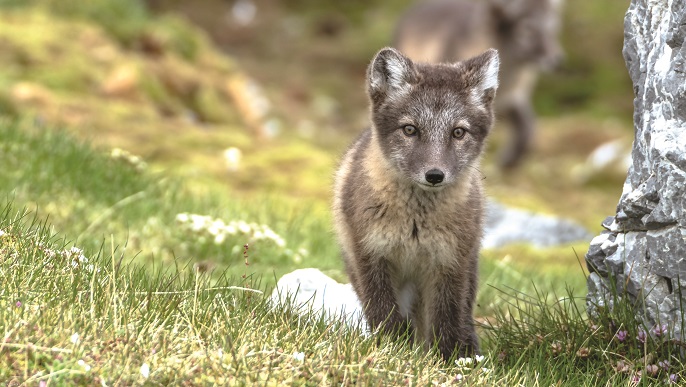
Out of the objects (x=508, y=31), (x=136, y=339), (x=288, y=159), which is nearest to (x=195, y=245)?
(x=136, y=339)

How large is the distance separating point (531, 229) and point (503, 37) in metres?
5.59

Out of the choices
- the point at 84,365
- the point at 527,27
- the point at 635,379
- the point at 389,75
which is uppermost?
the point at 527,27

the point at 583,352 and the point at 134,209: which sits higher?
the point at 134,209

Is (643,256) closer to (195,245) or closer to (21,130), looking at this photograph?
(195,245)

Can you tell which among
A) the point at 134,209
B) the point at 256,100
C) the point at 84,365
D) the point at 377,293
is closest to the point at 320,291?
the point at 377,293

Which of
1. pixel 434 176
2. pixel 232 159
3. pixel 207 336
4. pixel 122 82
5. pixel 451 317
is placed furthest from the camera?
pixel 122 82

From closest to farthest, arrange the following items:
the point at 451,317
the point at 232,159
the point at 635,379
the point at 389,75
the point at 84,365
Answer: the point at 84,365, the point at 635,379, the point at 451,317, the point at 389,75, the point at 232,159

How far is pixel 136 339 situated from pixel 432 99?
2.27m

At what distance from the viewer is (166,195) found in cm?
819

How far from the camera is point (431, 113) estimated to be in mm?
5172

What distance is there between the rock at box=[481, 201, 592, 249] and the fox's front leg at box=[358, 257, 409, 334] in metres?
5.65

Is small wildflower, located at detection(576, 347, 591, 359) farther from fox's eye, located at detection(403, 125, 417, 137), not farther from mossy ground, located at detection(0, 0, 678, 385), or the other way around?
fox's eye, located at detection(403, 125, 417, 137)

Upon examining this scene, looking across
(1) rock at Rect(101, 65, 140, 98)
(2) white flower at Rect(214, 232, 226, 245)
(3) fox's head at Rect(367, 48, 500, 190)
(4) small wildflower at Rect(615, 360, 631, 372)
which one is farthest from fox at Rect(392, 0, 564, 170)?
(4) small wildflower at Rect(615, 360, 631, 372)

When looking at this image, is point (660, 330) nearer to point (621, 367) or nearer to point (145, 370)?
point (621, 367)
